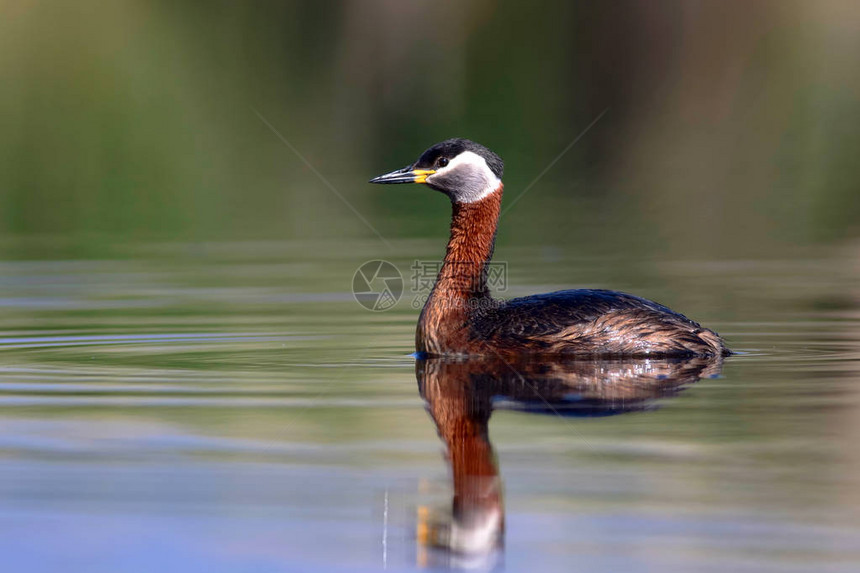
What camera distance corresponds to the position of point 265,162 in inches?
1046

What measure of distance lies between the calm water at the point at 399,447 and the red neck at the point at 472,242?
0.70 metres

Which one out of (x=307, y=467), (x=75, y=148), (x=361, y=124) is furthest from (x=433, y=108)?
(x=307, y=467)

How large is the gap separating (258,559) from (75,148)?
2165 cm

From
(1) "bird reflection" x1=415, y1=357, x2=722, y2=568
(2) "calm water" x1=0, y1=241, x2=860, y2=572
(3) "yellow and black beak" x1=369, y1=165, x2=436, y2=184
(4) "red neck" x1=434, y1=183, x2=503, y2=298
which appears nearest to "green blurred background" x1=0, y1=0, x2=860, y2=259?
(4) "red neck" x1=434, y1=183, x2=503, y2=298

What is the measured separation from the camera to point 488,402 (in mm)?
7719

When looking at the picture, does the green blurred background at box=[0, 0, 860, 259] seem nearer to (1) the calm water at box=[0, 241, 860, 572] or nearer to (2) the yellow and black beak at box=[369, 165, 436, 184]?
(2) the yellow and black beak at box=[369, 165, 436, 184]

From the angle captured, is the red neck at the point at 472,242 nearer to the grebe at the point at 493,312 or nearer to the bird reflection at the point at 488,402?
the grebe at the point at 493,312

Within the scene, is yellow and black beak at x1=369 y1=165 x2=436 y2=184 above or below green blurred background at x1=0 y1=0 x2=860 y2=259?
below

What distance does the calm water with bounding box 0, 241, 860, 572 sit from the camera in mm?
5016

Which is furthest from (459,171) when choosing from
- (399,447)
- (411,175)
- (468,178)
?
(399,447)

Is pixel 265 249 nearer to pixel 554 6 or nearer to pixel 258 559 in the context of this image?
pixel 258 559

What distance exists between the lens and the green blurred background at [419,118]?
19.0m

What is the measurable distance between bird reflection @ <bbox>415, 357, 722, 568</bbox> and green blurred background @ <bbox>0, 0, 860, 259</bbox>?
6.57 meters

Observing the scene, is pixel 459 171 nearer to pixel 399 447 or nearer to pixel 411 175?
pixel 411 175
